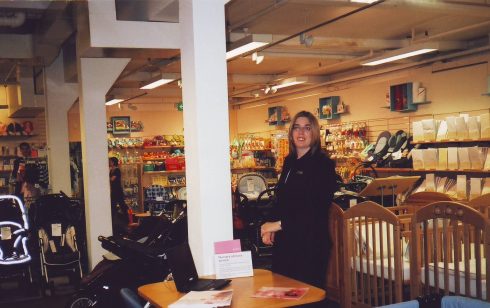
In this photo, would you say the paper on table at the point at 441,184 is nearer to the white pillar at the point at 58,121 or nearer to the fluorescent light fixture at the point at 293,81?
the fluorescent light fixture at the point at 293,81

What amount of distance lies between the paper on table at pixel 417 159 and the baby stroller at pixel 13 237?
6.14 m

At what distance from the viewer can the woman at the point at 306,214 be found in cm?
350

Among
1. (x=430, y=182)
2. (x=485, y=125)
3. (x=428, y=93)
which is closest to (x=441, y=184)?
(x=430, y=182)

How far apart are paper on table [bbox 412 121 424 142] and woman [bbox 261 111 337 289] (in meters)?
6.06

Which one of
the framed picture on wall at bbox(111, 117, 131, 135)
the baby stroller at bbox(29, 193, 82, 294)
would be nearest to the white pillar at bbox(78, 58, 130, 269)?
the baby stroller at bbox(29, 193, 82, 294)

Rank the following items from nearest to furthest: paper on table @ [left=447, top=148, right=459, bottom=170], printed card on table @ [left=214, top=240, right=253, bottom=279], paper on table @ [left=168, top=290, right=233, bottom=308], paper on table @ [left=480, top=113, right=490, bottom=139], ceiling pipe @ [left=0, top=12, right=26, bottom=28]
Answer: paper on table @ [left=168, top=290, right=233, bottom=308]
printed card on table @ [left=214, top=240, right=253, bottom=279]
ceiling pipe @ [left=0, top=12, right=26, bottom=28]
paper on table @ [left=480, top=113, right=490, bottom=139]
paper on table @ [left=447, top=148, right=459, bottom=170]

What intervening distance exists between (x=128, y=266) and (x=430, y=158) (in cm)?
600

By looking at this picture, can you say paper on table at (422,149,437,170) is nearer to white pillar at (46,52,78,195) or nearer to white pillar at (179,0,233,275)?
white pillar at (46,52,78,195)

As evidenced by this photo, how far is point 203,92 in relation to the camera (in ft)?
12.3

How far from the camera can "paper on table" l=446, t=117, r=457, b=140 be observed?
8.64 metres

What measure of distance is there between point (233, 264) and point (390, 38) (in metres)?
6.90

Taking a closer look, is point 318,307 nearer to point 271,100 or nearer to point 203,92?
point 203,92

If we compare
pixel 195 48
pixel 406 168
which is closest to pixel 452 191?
pixel 406 168

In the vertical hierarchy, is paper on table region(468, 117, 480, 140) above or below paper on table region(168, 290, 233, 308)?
above
